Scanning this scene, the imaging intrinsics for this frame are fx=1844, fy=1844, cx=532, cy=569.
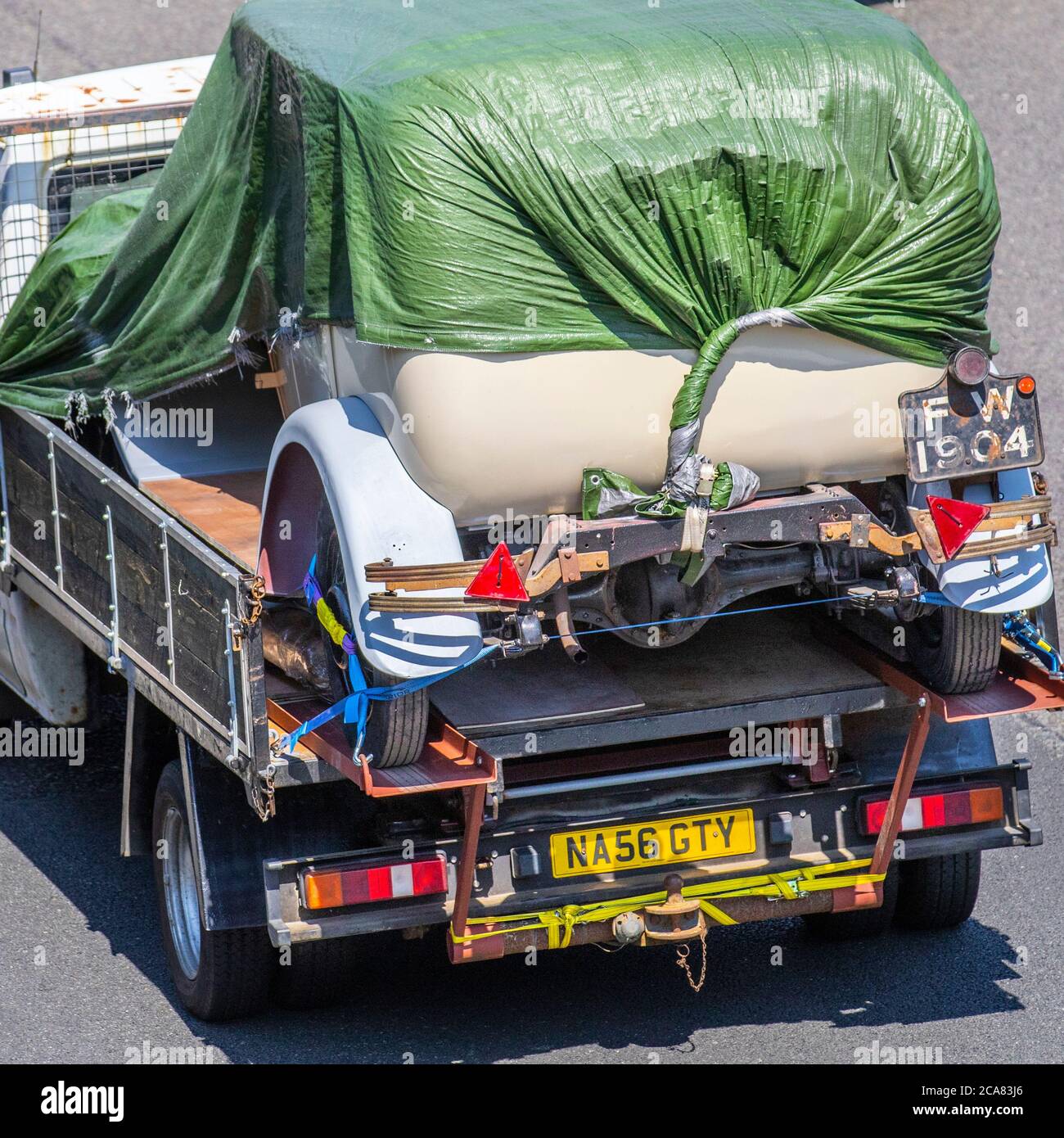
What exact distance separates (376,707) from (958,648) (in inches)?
70.5

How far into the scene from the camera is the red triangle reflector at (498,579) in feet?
16.0

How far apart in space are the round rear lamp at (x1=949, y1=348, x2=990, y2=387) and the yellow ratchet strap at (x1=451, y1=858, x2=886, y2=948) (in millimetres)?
1657

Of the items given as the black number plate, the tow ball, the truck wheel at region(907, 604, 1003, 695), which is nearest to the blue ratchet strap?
the tow ball

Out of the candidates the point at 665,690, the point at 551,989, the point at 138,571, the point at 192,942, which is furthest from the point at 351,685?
the point at 551,989

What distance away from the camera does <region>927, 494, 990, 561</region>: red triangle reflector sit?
514 cm

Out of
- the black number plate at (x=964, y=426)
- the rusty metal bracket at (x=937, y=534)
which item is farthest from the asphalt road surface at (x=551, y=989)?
the black number plate at (x=964, y=426)

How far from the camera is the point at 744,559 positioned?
216 inches

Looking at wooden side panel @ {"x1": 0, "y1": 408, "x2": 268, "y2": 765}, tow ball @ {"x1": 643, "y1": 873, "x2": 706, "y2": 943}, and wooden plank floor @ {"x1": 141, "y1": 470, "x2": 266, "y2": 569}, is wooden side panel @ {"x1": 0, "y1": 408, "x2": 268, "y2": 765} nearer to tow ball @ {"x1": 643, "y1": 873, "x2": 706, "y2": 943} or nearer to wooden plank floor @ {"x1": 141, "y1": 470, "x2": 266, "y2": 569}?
wooden plank floor @ {"x1": 141, "y1": 470, "x2": 266, "y2": 569}

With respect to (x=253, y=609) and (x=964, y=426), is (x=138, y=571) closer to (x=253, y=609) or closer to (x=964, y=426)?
(x=253, y=609)

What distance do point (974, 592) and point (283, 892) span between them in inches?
86.9
